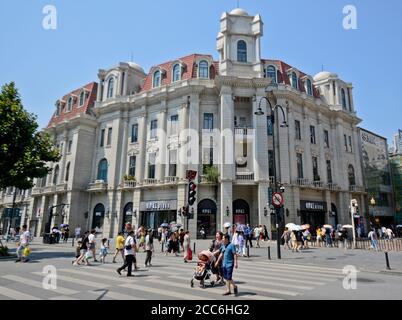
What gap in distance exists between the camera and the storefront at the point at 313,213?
106 ft

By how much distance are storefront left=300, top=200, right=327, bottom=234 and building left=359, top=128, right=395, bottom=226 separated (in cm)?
1167

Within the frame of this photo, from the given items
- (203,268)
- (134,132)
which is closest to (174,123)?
(134,132)

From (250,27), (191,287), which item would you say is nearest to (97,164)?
(250,27)

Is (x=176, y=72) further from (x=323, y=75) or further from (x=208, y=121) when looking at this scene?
(x=323, y=75)

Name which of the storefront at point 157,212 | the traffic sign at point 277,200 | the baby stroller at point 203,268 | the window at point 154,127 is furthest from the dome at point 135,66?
the baby stroller at point 203,268

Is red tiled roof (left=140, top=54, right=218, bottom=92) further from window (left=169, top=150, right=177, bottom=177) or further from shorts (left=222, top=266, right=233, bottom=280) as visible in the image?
shorts (left=222, top=266, right=233, bottom=280)

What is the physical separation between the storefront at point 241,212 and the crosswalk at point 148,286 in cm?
1835

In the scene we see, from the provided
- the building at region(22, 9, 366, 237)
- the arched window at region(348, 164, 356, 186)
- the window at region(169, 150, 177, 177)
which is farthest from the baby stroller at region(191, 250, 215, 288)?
the arched window at region(348, 164, 356, 186)

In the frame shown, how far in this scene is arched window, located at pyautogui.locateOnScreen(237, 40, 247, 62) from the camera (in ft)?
109

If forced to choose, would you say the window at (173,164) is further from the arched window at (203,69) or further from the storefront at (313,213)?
the storefront at (313,213)

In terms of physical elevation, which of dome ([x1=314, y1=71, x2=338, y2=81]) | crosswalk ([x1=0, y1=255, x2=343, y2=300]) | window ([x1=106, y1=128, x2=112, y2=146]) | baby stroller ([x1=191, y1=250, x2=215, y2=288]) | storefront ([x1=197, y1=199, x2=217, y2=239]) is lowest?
crosswalk ([x1=0, y1=255, x2=343, y2=300])

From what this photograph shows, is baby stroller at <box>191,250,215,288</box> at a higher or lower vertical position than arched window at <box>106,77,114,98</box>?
lower
